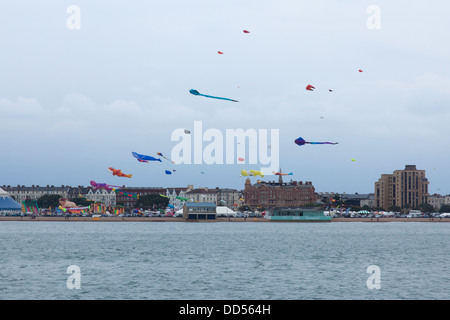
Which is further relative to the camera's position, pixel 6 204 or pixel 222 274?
pixel 6 204

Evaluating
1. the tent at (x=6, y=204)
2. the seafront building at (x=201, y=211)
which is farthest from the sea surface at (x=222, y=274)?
the tent at (x=6, y=204)

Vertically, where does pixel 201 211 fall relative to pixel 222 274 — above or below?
above

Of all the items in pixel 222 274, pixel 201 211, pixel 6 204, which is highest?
pixel 6 204

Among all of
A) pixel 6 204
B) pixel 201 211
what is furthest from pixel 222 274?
pixel 6 204

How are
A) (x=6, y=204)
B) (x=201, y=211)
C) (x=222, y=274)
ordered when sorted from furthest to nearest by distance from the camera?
(x=6, y=204)
(x=201, y=211)
(x=222, y=274)

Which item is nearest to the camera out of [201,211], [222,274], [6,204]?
[222,274]

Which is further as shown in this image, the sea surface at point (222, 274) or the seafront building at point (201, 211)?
Result: the seafront building at point (201, 211)

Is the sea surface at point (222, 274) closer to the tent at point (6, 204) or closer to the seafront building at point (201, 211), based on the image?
the seafront building at point (201, 211)

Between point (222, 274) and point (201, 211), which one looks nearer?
point (222, 274)

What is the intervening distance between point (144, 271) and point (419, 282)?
16877 millimetres

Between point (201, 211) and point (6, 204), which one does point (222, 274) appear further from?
point (6, 204)

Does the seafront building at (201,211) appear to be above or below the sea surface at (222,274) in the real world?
above
